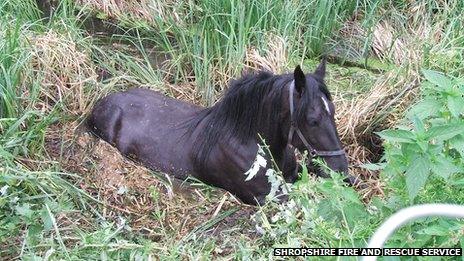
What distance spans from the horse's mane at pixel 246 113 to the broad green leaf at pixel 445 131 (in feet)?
5.34

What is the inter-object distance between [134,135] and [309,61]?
154 centimetres

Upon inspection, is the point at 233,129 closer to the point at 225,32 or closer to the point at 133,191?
the point at 133,191

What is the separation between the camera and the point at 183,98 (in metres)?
5.56

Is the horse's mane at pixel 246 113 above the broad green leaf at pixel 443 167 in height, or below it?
below

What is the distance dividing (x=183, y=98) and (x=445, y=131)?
10.3 feet

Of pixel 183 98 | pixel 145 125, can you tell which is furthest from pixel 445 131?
pixel 183 98

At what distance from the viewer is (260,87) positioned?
14.6 feet

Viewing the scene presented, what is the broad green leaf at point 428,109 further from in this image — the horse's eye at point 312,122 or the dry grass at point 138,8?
the dry grass at point 138,8

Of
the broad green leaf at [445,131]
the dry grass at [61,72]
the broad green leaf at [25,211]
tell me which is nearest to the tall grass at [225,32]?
the dry grass at [61,72]

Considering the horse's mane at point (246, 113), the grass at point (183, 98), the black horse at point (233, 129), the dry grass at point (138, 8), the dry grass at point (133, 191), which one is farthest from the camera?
the dry grass at point (138, 8)

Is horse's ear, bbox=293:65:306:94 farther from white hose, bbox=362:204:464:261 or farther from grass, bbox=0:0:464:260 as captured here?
white hose, bbox=362:204:464:261

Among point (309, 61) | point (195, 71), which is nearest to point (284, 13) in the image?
point (309, 61)

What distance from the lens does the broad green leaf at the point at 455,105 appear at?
274cm

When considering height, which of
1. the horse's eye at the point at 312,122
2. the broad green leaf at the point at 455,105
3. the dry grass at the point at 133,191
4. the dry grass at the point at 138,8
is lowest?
the dry grass at the point at 133,191
